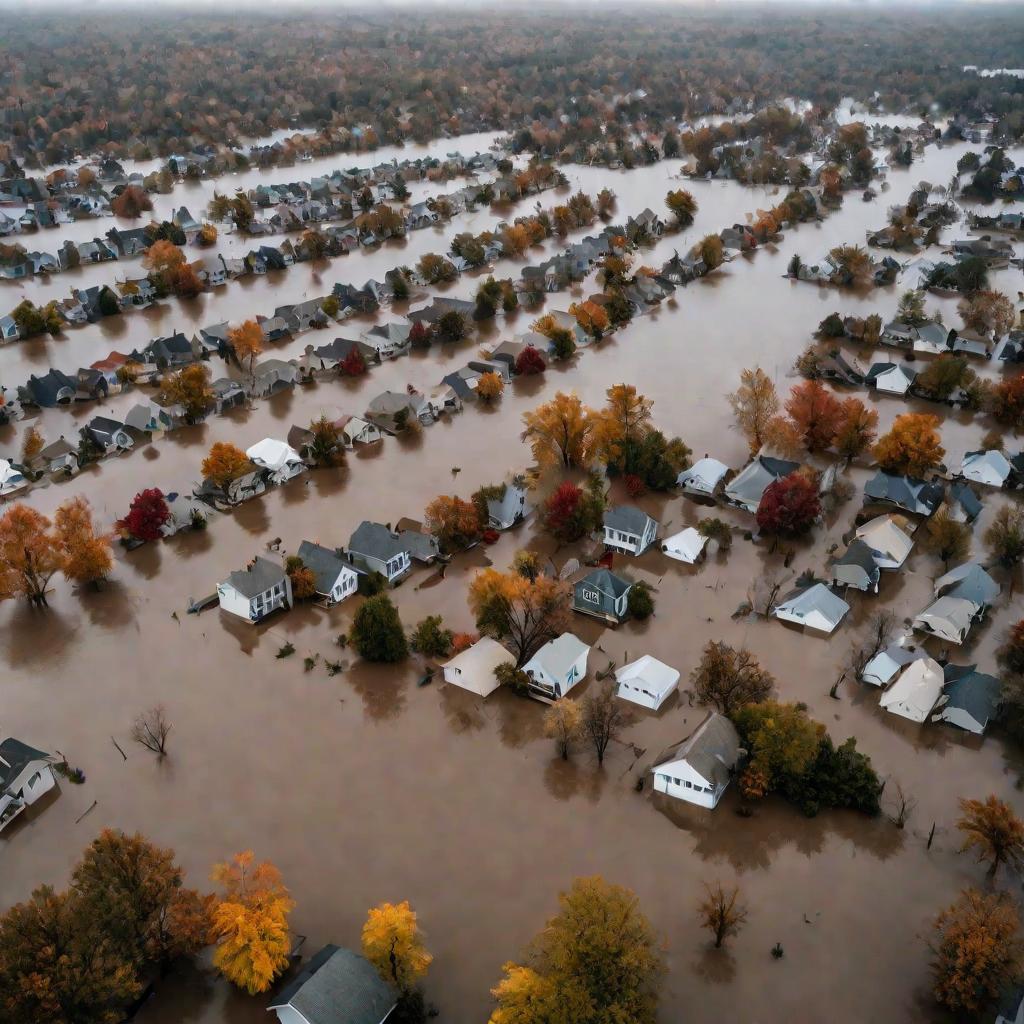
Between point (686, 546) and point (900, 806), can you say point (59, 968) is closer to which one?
point (900, 806)

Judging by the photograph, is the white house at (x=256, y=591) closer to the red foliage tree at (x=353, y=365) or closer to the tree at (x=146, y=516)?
the tree at (x=146, y=516)

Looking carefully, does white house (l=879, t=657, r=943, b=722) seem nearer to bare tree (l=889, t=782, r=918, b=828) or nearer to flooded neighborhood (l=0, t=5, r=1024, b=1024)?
flooded neighborhood (l=0, t=5, r=1024, b=1024)

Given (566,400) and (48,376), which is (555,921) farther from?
(48,376)

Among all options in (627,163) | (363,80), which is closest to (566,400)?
(627,163)

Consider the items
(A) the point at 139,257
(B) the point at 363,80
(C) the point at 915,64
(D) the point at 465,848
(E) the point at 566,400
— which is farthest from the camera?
(C) the point at 915,64

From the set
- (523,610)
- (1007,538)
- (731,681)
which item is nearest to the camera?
(731,681)

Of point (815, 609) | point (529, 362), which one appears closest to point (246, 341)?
point (529, 362)

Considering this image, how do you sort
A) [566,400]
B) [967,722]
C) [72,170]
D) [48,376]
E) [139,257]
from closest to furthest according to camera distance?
[967,722]
[566,400]
[48,376]
[139,257]
[72,170]
